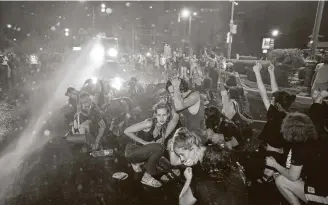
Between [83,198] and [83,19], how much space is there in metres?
61.2

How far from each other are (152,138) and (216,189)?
2.15 m

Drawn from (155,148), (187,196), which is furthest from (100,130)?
(187,196)

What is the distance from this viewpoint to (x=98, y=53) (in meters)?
27.9

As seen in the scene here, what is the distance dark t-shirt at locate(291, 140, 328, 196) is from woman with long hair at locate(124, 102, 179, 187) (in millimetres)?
1986

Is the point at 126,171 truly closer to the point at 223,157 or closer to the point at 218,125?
the point at 218,125

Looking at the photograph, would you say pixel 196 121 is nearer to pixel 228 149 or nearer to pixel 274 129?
pixel 228 149

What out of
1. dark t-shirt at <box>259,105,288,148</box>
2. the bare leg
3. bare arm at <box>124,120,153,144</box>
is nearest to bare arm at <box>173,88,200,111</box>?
bare arm at <box>124,120,153,144</box>

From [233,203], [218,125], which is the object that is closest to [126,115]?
[218,125]

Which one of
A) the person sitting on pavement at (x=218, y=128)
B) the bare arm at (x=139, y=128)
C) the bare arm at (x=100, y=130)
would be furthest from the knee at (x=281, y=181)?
the bare arm at (x=100, y=130)

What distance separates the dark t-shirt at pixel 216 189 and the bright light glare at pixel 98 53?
86.4ft

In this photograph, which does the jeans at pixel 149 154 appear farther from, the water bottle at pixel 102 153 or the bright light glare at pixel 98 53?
the bright light glare at pixel 98 53

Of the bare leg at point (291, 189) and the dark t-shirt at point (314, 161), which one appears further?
the bare leg at point (291, 189)

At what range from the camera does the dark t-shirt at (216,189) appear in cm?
252

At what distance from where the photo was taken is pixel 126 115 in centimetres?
699
